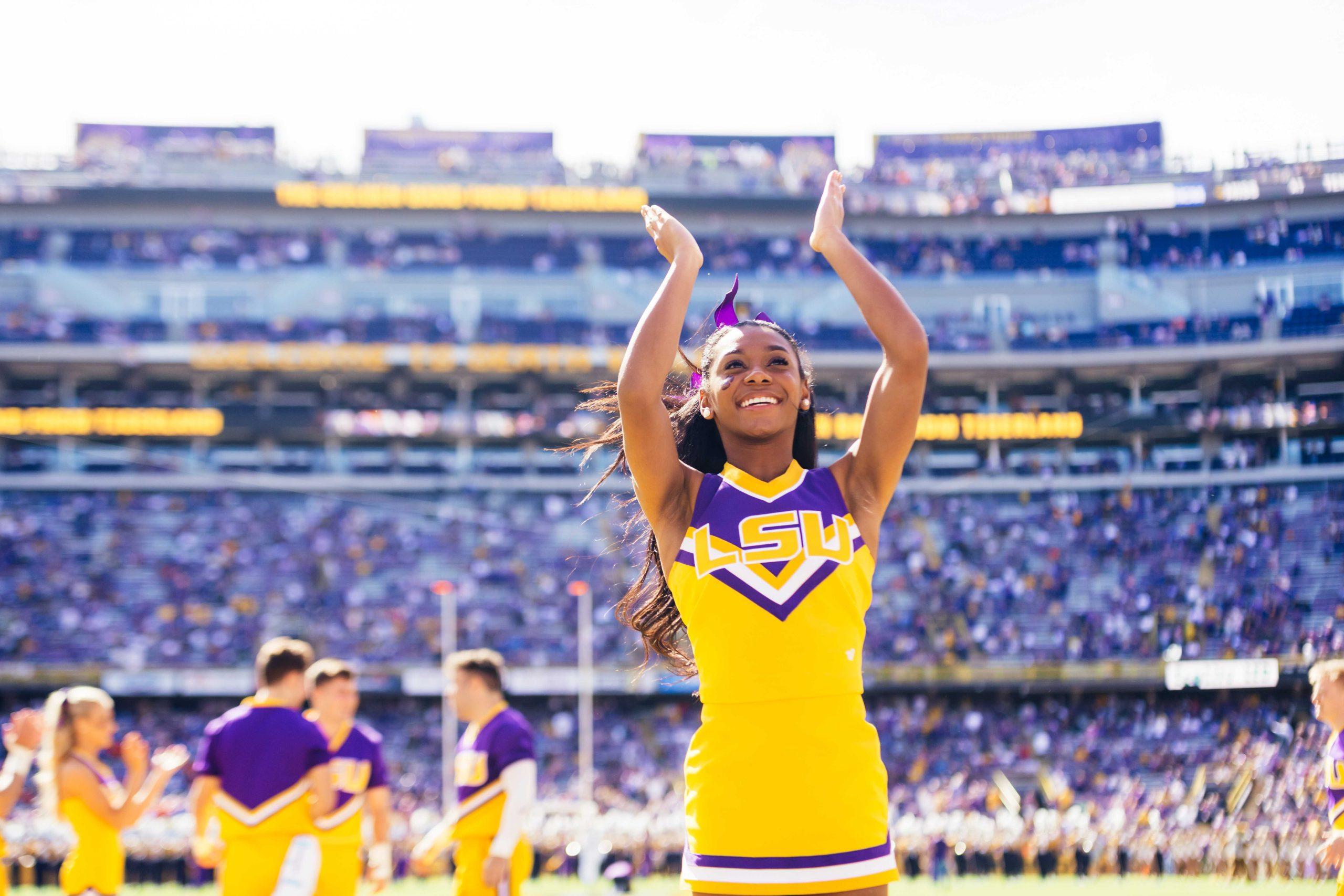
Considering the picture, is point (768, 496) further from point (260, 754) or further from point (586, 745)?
point (586, 745)

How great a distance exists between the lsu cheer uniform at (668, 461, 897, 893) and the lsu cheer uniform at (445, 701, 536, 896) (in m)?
5.15

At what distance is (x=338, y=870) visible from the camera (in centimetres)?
872

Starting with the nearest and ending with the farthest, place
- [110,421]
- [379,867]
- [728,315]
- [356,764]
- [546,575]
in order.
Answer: [728,315]
[379,867]
[356,764]
[546,575]
[110,421]

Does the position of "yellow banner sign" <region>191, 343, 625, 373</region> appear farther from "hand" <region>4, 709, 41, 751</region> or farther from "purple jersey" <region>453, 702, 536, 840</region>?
"hand" <region>4, 709, 41, 751</region>

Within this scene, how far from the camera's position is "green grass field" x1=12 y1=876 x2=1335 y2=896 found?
60.6ft

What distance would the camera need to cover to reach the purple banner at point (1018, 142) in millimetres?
45406

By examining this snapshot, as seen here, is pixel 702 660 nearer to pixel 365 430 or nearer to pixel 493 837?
pixel 493 837

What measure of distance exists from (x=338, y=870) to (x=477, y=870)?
1265 mm

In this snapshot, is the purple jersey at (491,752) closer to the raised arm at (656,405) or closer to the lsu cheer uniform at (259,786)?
the lsu cheer uniform at (259,786)

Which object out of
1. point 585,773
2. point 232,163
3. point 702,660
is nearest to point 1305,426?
point 585,773

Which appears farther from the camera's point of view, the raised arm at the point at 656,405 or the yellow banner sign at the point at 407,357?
the yellow banner sign at the point at 407,357

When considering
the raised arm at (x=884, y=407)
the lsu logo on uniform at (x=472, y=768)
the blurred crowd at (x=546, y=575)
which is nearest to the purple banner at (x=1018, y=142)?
the blurred crowd at (x=546, y=575)

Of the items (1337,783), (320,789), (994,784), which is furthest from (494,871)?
(994,784)

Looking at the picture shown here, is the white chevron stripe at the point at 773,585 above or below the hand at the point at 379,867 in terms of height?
above
